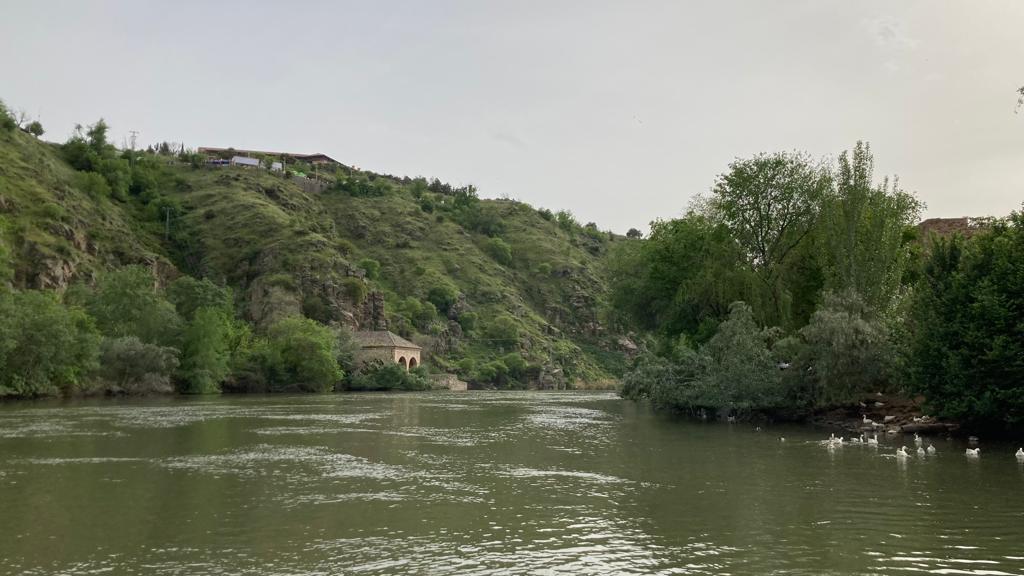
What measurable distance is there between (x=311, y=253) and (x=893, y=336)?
111 m

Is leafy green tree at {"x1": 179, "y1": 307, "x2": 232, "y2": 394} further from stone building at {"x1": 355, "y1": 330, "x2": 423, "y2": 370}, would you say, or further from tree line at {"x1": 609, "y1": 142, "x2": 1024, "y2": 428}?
tree line at {"x1": 609, "y1": 142, "x2": 1024, "y2": 428}

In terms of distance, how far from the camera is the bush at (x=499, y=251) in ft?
613

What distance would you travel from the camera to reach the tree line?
1180 inches

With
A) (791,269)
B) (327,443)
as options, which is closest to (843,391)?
(791,269)

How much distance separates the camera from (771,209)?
52656 mm

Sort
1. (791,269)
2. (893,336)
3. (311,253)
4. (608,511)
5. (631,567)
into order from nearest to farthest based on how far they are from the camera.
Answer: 1. (631,567)
2. (608,511)
3. (893,336)
4. (791,269)
5. (311,253)

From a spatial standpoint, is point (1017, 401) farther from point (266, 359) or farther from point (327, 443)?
point (266, 359)

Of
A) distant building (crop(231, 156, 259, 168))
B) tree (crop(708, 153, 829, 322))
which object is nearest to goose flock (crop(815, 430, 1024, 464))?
tree (crop(708, 153, 829, 322))

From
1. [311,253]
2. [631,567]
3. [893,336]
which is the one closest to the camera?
[631,567]

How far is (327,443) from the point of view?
104 feet

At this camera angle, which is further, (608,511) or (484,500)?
(484,500)

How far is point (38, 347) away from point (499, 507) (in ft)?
190

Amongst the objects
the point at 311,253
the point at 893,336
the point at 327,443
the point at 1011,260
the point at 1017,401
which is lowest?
the point at 327,443

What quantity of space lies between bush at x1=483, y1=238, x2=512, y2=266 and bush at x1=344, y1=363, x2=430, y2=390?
254 ft
